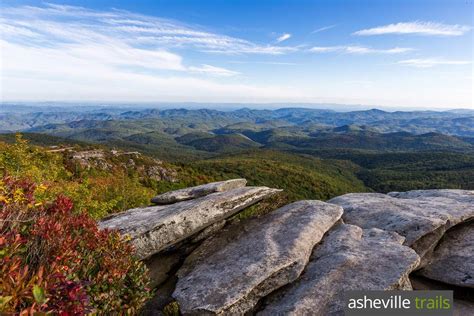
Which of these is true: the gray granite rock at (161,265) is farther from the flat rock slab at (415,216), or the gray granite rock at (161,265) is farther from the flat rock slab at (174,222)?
the flat rock slab at (415,216)

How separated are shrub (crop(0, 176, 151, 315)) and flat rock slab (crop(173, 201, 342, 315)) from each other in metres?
2.17

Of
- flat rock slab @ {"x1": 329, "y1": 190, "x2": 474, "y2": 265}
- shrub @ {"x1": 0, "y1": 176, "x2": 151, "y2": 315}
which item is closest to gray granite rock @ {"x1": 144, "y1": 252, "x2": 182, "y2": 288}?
shrub @ {"x1": 0, "y1": 176, "x2": 151, "y2": 315}

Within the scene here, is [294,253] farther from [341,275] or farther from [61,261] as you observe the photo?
[61,261]

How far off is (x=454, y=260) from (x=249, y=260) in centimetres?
972

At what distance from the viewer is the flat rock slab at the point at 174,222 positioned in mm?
12648

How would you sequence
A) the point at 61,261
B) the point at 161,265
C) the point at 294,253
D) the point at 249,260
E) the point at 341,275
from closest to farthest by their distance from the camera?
the point at 61,261, the point at 341,275, the point at 249,260, the point at 294,253, the point at 161,265

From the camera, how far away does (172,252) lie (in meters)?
15.1

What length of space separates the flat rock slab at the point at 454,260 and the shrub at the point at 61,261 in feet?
41.5

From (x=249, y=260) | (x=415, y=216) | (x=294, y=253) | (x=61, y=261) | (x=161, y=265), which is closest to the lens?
(x=61, y=261)

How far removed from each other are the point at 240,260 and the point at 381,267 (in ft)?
17.8

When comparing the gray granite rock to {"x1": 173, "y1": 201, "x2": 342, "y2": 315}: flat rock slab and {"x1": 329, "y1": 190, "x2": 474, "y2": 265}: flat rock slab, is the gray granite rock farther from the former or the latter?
{"x1": 329, "y1": 190, "x2": 474, "y2": 265}: flat rock slab

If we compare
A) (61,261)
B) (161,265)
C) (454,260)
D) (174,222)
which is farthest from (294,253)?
(61,261)

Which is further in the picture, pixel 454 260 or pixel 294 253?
pixel 454 260

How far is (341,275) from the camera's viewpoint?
11.8 meters
